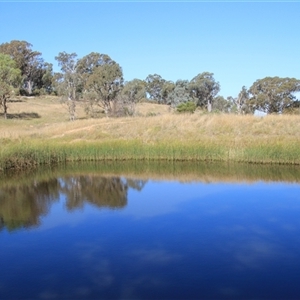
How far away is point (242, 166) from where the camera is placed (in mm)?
17562

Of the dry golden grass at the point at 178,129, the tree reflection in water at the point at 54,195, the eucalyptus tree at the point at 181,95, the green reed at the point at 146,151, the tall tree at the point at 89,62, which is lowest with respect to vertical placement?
the tree reflection in water at the point at 54,195

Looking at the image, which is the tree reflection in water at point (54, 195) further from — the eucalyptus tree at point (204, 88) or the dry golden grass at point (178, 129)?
the eucalyptus tree at point (204, 88)

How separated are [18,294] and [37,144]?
13811 millimetres

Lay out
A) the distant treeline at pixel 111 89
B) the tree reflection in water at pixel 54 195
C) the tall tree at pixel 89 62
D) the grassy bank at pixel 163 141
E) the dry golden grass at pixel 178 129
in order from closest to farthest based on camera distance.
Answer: the tree reflection in water at pixel 54 195
the grassy bank at pixel 163 141
the dry golden grass at pixel 178 129
the distant treeline at pixel 111 89
the tall tree at pixel 89 62

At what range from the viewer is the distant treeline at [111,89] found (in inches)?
1446

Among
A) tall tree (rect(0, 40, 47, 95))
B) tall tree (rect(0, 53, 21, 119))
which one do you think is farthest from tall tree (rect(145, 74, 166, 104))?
tall tree (rect(0, 53, 21, 119))

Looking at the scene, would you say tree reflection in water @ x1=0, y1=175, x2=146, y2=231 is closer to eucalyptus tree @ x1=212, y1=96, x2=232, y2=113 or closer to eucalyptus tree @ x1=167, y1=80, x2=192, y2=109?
eucalyptus tree @ x1=167, y1=80, x2=192, y2=109

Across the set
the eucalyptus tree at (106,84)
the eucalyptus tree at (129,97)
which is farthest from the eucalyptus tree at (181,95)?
the eucalyptus tree at (106,84)

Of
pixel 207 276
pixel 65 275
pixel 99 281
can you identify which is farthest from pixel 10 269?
pixel 207 276

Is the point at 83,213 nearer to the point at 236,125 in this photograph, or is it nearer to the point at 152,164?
the point at 152,164

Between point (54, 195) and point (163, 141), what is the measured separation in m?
9.03

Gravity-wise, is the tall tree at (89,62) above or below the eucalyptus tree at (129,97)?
above

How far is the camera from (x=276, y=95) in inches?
1641

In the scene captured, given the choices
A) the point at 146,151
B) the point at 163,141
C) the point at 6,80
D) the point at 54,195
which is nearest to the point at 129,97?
the point at 6,80
